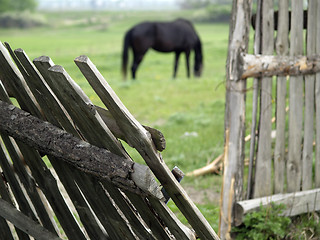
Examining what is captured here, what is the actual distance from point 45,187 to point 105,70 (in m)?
15.2

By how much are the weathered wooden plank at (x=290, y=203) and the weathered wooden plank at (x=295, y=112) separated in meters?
0.11

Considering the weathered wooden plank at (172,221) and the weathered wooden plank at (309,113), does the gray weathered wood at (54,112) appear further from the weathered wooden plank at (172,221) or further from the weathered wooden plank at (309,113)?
the weathered wooden plank at (309,113)

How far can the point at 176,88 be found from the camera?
41.0 feet

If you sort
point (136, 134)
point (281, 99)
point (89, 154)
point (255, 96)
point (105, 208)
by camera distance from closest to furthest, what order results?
point (136, 134)
point (89, 154)
point (105, 208)
point (255, 96)
point (281, 99)

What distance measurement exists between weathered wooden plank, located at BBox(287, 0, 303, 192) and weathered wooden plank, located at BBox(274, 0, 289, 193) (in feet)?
0.20

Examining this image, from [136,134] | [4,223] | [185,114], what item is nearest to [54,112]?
[136,134]

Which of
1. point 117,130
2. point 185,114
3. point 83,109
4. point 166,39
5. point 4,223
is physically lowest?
point 185,114

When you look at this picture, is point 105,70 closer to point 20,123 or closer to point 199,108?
point 199,108

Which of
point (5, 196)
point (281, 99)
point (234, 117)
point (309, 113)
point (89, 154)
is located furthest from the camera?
point (309, 113)

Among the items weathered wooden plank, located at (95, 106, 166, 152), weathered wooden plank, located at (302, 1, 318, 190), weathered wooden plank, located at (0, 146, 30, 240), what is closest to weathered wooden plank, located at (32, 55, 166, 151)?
weathered wooden plank, located at (95, 106, 166, 152)

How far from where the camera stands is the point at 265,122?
13.4ft

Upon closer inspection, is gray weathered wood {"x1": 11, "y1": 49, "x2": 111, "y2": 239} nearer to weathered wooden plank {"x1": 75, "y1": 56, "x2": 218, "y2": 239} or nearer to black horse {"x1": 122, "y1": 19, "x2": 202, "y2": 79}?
weathered wooden plank {"x1": 75, "y1": 56, "x2": 218, "y2": 239}

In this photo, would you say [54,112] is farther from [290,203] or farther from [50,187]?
[290,203]

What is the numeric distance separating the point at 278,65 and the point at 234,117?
1.82 ft
